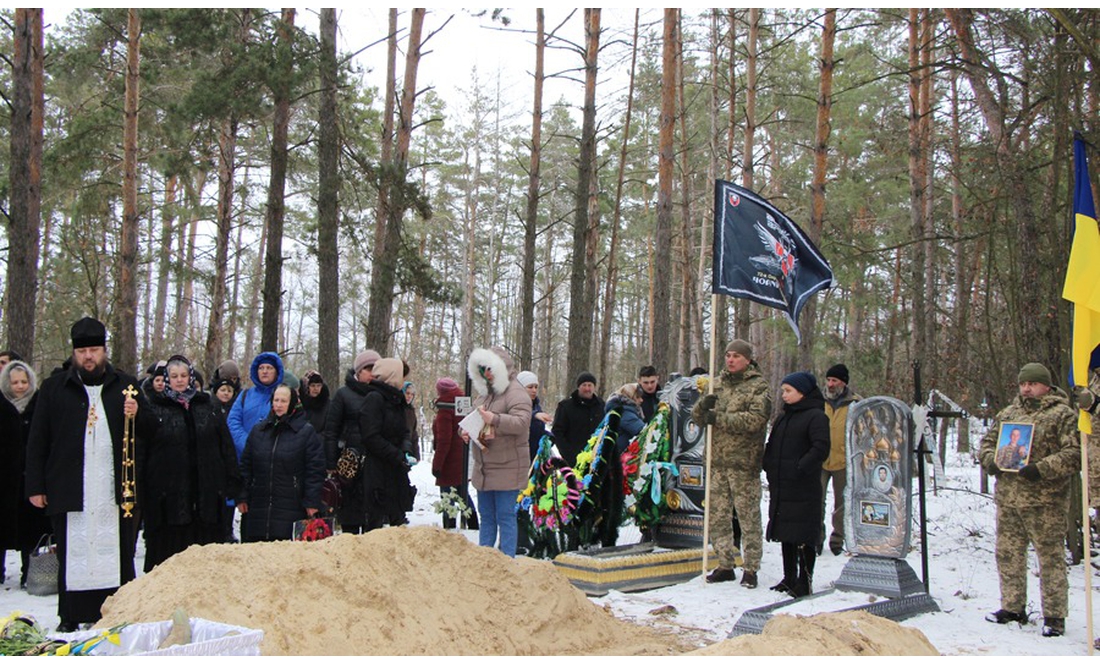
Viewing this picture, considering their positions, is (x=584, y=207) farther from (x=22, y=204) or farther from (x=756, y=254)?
(x=22, y=204)

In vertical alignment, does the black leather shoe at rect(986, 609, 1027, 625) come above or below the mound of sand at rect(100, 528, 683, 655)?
below

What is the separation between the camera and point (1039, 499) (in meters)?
6.45

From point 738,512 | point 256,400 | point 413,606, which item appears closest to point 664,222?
point 738,512

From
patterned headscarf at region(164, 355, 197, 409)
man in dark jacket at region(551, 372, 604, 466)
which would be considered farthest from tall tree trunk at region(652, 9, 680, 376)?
patterned headscarf at region(164, 355, 197, 409)

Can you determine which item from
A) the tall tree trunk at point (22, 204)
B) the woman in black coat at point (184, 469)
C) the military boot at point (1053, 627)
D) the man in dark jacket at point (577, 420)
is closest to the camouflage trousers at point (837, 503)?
the man in dark jacket at point (577, 420)

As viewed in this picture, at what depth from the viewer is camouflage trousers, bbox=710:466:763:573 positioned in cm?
798

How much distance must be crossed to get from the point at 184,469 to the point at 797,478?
4.73 meters

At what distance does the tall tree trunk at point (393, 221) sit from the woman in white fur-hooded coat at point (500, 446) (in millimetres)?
6490

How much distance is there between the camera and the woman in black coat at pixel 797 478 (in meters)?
7.49

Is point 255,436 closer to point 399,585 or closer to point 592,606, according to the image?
point 399,585

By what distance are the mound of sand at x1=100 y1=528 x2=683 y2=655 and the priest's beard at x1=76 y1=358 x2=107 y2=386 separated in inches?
66.4

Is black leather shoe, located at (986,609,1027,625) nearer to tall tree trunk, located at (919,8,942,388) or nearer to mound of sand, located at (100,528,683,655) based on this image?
mound of sand, located at (100,528,683,655)

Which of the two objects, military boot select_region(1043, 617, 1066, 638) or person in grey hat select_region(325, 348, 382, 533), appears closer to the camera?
military boot select_region(1043, 617, 1066, 638)

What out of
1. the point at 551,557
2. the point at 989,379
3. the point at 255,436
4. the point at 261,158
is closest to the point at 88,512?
the point at 255,436
